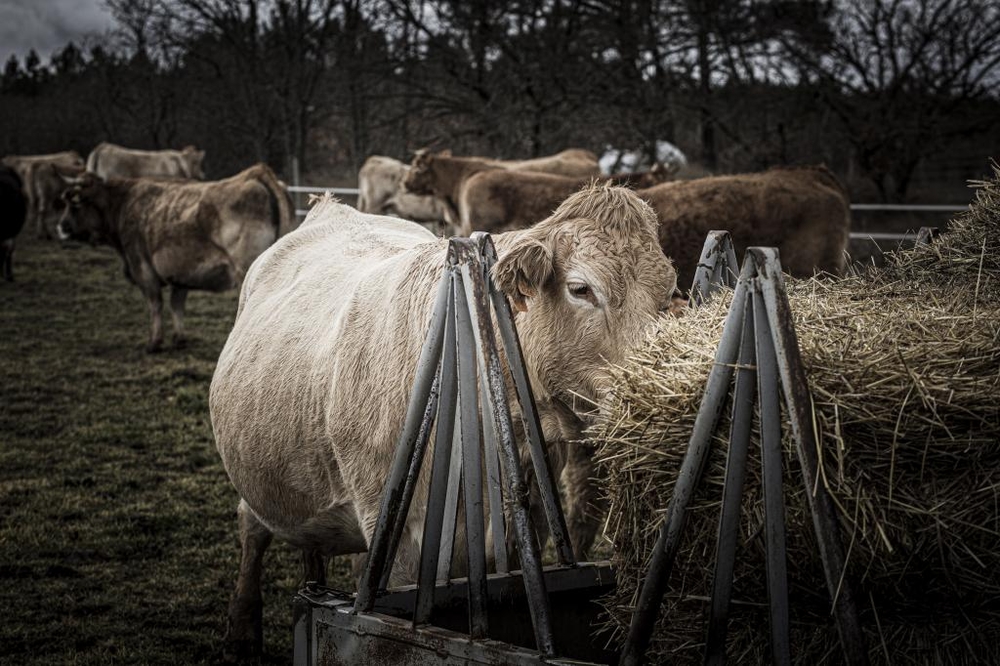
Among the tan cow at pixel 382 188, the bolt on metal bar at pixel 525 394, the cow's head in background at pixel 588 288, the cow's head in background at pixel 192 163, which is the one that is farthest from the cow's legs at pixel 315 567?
the cow's head in background at pixel 192 163

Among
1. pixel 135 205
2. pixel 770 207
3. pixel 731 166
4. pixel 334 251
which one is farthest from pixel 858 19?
pixel 334 251

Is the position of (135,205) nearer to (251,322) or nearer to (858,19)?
(251,322)

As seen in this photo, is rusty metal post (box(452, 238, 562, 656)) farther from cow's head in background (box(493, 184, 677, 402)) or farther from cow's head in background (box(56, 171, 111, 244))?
cow's head in background (box(56, 171, 111, 244))

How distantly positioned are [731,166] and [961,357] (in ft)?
55.6

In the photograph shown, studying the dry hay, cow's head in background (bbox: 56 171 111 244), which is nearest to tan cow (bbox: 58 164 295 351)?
cow's head in background (bbox: 56 171 111 244)

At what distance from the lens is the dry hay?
1776mm

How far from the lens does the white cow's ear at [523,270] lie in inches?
104

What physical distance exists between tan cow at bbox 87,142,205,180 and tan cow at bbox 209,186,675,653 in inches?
919

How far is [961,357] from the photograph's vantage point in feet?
6.24

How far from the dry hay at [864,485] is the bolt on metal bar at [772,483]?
9 cm

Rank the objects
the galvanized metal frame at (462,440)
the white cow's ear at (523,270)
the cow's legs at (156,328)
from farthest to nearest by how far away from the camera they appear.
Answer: the cow's legs at (156,328) < the white cow's ear at (523,270) < the galvanized metal frame at (462,440)

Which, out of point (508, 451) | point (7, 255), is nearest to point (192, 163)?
point (7, 255)

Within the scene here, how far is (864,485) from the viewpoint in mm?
1793

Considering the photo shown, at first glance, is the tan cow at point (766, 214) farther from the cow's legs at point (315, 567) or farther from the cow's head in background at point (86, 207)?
the cow's head in background at point (86, 207)
